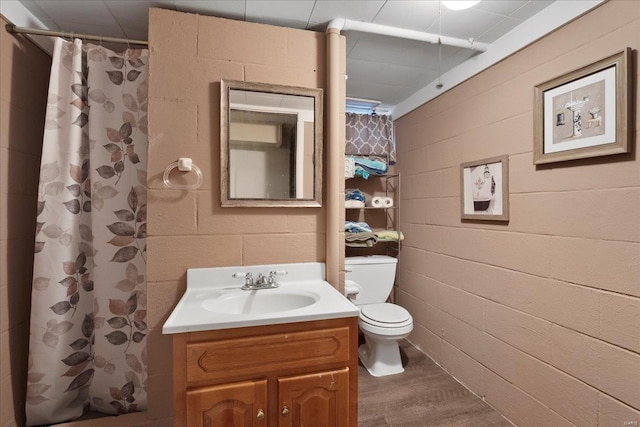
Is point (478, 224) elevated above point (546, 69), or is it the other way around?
point (546, 69)

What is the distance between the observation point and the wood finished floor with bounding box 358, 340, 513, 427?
167cm

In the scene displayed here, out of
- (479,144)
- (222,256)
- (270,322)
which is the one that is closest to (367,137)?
(479,144)

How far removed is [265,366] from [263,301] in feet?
1.24

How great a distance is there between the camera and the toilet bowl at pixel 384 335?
204 centimetres

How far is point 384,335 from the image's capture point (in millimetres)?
2023

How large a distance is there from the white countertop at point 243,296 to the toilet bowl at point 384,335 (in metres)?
0.70

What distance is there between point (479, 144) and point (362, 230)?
108 cm

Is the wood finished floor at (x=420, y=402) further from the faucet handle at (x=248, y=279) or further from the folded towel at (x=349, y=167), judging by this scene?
the folded towel at (x=349, y=167)

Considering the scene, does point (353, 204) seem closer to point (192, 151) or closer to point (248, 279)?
point (248, 279)

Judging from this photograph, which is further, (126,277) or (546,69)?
(126,277)

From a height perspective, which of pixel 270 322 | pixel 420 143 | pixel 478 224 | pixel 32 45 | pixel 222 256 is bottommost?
pixel 270 322

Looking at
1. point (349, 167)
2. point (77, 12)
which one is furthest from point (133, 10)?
point (349, 167)

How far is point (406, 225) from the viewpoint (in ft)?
8.93

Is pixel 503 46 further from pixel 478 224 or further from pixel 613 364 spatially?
pixel 613 364
